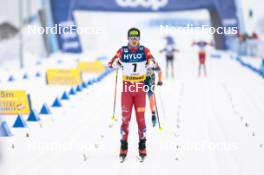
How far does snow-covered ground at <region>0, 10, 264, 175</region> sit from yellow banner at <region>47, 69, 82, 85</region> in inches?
57.1

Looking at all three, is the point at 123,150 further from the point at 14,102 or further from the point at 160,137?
the point at 14,102

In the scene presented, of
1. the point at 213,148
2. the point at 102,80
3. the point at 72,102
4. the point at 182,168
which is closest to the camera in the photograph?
the point at 182,168

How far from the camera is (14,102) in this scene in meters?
10.9

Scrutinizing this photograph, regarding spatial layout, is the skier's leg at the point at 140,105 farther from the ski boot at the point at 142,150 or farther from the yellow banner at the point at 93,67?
the yellow banner at the point at 93,67

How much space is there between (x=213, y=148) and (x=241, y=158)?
73 centimetres

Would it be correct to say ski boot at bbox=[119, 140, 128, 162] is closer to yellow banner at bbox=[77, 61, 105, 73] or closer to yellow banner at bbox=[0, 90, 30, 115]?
yellow banner at bbox=[0, 90, 30, 115]

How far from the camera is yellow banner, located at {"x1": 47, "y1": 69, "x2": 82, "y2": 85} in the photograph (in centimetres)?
1733

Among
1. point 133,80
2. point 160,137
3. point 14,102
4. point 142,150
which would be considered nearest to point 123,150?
point 142,150

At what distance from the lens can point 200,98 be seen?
13.7 metres

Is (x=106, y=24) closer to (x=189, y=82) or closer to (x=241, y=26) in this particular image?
(x=241, y=26)

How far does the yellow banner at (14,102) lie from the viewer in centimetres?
1078

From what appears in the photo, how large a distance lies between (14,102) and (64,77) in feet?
21.8

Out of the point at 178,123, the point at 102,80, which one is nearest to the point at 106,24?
the point at 102,80

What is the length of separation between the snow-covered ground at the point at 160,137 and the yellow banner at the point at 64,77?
1451 millimetres
